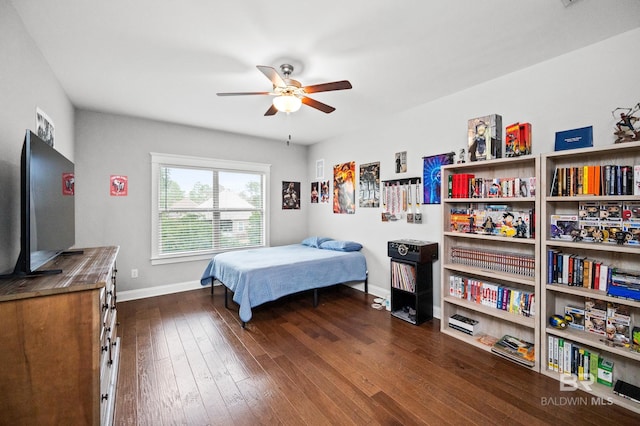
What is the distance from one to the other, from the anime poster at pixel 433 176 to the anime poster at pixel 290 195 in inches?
102

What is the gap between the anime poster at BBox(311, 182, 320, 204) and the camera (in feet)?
16.9

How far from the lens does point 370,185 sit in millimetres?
4070

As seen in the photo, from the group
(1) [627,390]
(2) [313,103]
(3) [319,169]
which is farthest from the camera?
(3) [319,169]

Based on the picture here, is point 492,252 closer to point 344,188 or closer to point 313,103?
point 313,103

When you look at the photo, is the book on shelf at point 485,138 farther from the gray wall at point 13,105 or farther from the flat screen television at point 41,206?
the gray wall at point 13,105

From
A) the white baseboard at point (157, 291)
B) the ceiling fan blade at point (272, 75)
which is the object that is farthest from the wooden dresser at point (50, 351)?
the white baseboard at point (157, 291)

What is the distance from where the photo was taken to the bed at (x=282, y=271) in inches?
118

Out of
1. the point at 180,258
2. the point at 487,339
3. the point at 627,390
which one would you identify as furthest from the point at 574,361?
the point at 180,258

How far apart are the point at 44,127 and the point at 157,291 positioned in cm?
249

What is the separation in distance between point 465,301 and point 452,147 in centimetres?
165

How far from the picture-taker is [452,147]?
120 inches

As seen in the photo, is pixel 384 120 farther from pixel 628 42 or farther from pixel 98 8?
pixel 98 8

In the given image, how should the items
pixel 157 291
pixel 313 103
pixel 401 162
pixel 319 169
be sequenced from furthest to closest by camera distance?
pixel 319 169 → pixel 157 291 → pixel 401 162 → pixel 313 103

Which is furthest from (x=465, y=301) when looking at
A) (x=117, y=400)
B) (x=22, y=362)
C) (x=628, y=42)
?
(x=22, y=362)
